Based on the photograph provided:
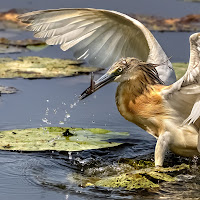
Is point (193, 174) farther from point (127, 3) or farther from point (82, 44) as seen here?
point (127, 3)

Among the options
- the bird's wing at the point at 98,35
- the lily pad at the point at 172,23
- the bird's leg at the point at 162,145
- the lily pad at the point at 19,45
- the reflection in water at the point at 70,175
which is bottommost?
the reflection in water at the point at 70,175

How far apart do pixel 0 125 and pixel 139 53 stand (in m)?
1.67

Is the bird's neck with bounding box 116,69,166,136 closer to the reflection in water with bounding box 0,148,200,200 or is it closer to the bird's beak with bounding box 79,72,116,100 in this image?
the bird's beak with bounding box 79,72,116,100

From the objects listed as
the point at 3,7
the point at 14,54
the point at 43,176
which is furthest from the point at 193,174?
the point at 3,7

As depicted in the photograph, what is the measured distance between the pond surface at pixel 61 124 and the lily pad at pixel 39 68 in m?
0.09

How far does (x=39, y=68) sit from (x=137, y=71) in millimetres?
3257

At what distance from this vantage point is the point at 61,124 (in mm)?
7395

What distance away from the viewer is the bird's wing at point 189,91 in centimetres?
560

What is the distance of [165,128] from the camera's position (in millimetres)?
6223

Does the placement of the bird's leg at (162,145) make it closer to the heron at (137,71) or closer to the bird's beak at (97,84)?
the heron at (137,71)

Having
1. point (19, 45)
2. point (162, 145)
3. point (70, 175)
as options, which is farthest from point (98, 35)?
point (19, 45)

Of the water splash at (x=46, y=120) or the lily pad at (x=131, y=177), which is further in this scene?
the water splash at (x=46, y=120)

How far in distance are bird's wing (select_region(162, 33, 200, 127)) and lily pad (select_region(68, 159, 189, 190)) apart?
480mm

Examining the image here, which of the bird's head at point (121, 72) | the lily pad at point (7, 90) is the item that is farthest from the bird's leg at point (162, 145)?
the lily pad at point (7, 90)
